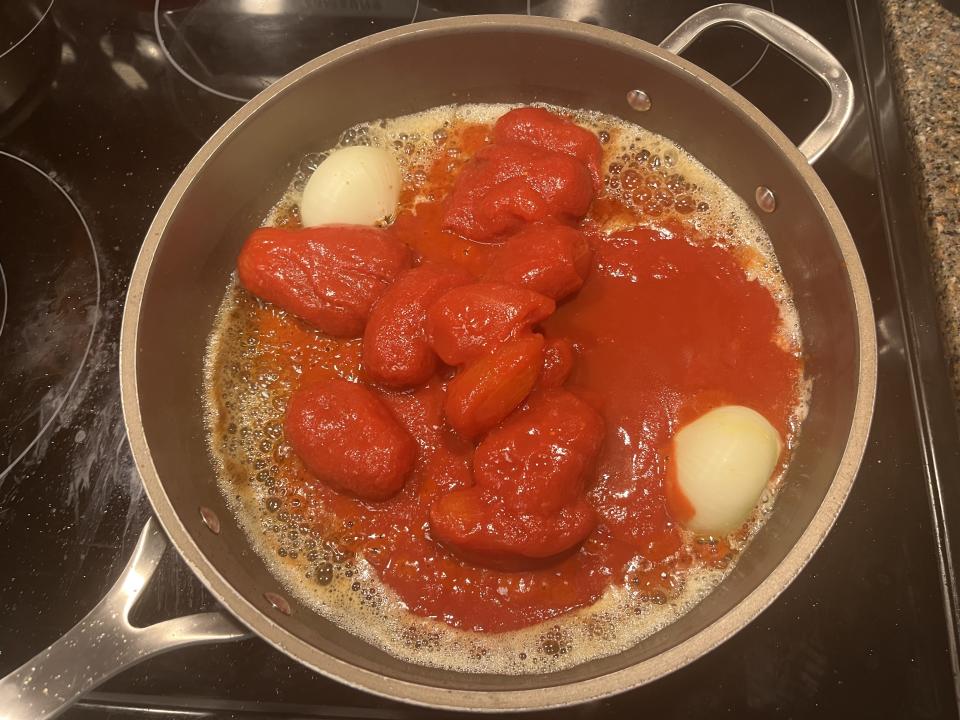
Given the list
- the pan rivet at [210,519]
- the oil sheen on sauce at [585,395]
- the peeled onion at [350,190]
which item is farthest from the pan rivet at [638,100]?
the pan rivet at [210,519]

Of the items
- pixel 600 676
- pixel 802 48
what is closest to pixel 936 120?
pixel 802 48

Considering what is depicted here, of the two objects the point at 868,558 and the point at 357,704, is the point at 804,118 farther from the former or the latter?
the point at 357,704

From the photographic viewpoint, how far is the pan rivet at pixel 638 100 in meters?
1.33

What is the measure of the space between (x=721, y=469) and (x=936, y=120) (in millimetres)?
829

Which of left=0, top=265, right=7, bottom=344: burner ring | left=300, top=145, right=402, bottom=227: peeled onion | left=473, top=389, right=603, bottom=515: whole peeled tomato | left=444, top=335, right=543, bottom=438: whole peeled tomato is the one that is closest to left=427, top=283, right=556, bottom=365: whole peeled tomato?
left=444, top=335, right=543, bottom=438: whole peeled tomato

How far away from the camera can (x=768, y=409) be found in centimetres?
119

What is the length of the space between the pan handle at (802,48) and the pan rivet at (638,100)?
0.09m

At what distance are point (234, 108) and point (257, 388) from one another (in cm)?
68

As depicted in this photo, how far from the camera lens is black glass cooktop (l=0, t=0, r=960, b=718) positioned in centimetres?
112

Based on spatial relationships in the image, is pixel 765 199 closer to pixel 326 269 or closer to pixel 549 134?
pixel 549 134

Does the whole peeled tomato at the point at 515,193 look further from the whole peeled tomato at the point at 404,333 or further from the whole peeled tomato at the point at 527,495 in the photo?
the whole peeled tomato at the point at 527,495

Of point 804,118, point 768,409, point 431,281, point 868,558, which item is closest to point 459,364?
point 431,281

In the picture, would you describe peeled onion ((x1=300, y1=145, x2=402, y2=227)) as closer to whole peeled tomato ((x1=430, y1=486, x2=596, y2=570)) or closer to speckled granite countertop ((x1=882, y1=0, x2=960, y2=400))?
whole peeled tomato ((x1=430, y1=486, x2=596, y2=570))

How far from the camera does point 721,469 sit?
1.06 meters
